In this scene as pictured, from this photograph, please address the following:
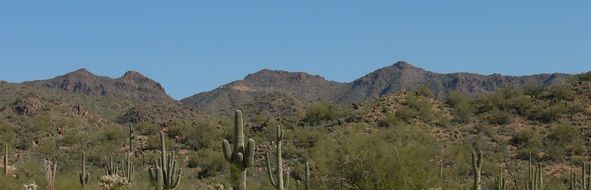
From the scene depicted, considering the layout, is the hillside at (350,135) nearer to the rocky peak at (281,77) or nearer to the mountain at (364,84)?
the mountain at (364,84)

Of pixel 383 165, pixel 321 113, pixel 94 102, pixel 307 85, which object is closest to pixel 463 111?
pixel 321 113

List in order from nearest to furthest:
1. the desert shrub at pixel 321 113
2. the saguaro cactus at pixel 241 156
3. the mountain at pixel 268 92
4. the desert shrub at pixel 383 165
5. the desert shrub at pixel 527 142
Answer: the saguaro cactus at pixel 241 156 < the desert shrub at pixel 383 165 < the desert shrub at pixel 527 142 < the desert shrub at pixel 321 113 < the mountain at pixel 268 92

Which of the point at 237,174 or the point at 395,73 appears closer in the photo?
the point at 237,174

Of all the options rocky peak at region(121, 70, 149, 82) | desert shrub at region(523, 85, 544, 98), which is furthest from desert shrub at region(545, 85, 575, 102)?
rocky peak at region(121, 70, 149, 82)

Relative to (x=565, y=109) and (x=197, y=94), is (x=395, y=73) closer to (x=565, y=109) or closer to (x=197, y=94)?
(x=197, y=94)

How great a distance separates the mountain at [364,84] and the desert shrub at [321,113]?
45176 mm

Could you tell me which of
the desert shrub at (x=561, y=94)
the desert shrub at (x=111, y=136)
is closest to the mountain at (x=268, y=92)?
the desert shrub at (x=111, y=136)

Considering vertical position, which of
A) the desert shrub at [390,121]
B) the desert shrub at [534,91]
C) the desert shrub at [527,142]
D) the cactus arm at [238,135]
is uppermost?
the desert shrub at [534,91]

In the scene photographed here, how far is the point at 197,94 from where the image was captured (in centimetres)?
10425

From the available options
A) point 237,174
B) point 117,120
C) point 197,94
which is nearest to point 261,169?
point 237,174

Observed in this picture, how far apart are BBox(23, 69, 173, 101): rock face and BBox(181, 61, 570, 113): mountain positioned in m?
4.82

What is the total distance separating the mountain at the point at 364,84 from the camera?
9712cm

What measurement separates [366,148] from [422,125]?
62.1ft

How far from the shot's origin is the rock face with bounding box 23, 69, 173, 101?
9731 cm
